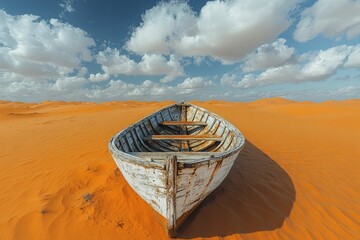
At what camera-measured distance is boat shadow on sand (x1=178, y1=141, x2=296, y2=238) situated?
3.25m

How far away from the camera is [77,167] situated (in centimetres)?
530

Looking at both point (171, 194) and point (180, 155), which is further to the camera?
point (180, 155)

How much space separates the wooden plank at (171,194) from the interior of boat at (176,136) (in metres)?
1.58

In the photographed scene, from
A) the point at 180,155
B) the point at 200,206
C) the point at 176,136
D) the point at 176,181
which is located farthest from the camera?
the point at 176,136

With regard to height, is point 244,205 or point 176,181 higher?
point 176,181

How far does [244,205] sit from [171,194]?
82.6 inches

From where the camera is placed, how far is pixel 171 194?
253 cm

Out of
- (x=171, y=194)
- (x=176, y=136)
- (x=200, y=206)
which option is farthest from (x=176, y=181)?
(x=176, y=136)

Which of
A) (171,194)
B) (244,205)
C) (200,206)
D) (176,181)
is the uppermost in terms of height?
(176,181)

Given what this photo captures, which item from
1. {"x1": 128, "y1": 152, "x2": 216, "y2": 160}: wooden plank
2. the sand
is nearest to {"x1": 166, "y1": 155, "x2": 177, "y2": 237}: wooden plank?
the sand

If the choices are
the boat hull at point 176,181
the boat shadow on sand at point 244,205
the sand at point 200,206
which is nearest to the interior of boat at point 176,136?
the sand at point 200,206

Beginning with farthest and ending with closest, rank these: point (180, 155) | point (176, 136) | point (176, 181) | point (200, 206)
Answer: point (176, 136) → point (180, 155) → point (200, 206) → point (176, 181)

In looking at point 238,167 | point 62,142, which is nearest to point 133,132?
point 238,167

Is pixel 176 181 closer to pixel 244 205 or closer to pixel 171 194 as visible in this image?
pixel 171 194
